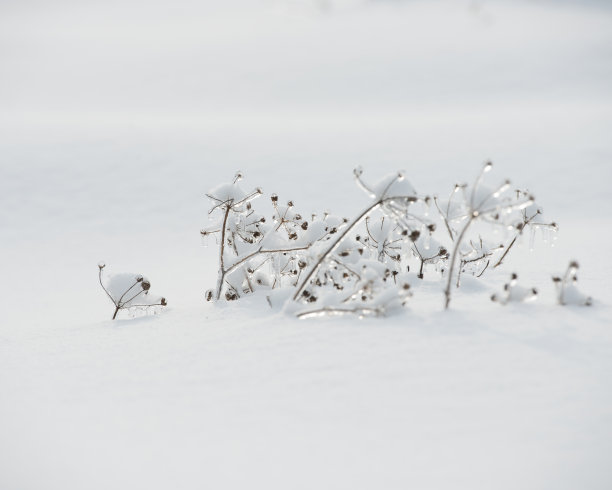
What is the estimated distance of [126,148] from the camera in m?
13.1

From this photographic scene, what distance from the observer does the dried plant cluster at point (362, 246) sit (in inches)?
100

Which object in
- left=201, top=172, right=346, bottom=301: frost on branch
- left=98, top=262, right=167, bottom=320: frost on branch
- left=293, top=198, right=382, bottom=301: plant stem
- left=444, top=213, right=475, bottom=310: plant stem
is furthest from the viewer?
left=98, top=262, right=167, bottom=320: frost on branch

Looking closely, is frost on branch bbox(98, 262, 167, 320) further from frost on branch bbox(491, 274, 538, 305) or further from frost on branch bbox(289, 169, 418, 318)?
frost on branch bbox(491, 274, 538, 305)

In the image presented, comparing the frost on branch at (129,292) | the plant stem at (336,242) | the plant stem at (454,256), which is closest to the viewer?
the plant stem at (454,256)

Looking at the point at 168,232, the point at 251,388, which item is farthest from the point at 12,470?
the point at 168,232

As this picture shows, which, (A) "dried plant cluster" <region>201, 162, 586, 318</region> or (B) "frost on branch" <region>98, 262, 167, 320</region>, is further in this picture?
(B) "frost on branch" <region>98, 262, 167, 320</region>

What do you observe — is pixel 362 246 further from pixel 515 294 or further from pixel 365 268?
pixel 515 294

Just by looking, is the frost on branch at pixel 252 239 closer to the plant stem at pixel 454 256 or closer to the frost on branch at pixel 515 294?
the plant stem at pixel 454 256

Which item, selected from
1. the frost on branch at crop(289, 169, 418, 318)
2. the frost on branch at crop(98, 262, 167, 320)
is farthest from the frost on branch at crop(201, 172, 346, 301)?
the frost on branch at crop(98, 262, 167, 320)

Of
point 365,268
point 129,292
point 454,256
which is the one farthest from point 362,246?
point 129,292

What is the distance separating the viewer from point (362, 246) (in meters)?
3.79

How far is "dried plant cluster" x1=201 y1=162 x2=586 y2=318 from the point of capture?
8.36 ft

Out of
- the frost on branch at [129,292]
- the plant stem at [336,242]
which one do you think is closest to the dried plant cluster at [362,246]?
the plant stem at [336,242]

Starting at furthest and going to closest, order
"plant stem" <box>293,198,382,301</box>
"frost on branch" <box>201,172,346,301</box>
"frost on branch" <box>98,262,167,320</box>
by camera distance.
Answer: "frost on branch" <box>98,262,167,320</box> < "frost on branch" <box>201,172,346,301</box> < "plant stem" <box>293,198,382,301</box>
